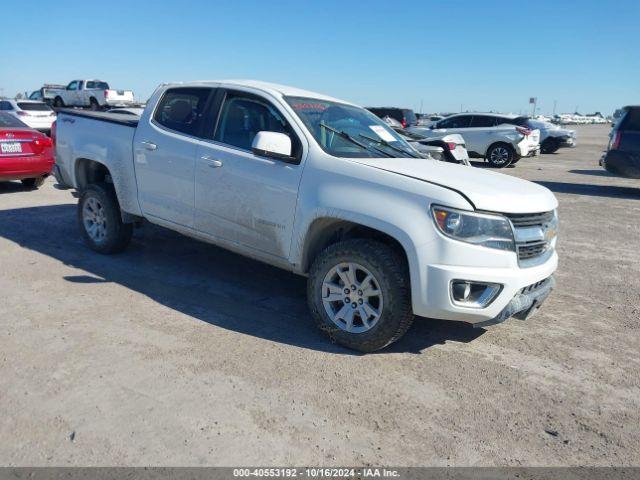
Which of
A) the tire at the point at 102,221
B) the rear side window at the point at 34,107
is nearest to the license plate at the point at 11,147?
the tire at the point at 102,221

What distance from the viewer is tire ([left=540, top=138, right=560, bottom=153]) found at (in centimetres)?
2414

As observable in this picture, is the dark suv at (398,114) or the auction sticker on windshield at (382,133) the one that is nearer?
the auction sticker on windshield at (382,133)

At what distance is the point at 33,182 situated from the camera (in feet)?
33.3

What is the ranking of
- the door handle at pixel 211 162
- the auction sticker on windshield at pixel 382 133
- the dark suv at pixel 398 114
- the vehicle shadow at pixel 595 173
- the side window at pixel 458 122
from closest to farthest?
1. the door handle at pixel 211 162
2. the auction sticker on windshield at pixel 382 133
3. the vehicle shadow at pixel 595 173
4. the side window at pixel 458 122
5. the dark suv at pixel 398 114

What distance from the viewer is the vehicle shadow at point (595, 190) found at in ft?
41.0

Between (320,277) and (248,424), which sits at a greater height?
(320,277)

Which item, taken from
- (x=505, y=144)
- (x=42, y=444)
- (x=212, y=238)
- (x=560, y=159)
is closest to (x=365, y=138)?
(x=212, y=238)

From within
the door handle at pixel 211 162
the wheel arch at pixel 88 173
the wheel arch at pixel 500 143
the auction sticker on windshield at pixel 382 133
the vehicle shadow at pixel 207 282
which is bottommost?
the vehicle shadow at pixel 207 282

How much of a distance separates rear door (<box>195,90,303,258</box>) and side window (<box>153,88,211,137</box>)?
22 cm

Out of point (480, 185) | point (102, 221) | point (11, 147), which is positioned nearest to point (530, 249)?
point (480, 185)

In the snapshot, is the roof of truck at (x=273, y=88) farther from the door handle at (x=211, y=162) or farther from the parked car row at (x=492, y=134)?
the parked car row at (x=492, y=134)

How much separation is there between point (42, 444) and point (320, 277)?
2033 mm

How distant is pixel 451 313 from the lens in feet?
11.8

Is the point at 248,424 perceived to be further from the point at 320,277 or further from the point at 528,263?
the point at 528,263
